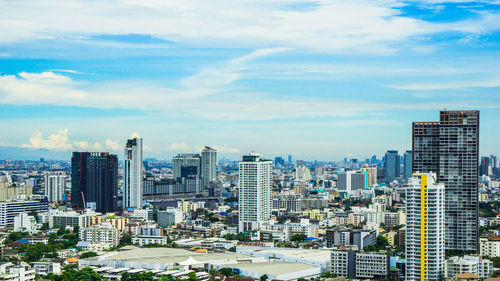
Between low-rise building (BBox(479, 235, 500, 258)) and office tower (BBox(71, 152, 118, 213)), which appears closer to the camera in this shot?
low-rise building (BBox(479, 235, 500, 258))

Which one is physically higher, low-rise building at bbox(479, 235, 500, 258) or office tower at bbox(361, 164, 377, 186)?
office tower at bbox(361, 164, 377, 186)

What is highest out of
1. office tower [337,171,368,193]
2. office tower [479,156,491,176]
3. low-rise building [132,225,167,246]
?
office tower [479,156,491,176]

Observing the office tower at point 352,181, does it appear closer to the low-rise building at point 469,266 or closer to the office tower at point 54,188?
the office tower at point 54,188

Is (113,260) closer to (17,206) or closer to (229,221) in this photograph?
(229,221)

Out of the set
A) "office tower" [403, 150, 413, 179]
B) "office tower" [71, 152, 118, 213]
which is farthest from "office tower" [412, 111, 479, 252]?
"office tower" [403, 150, 413, 179]

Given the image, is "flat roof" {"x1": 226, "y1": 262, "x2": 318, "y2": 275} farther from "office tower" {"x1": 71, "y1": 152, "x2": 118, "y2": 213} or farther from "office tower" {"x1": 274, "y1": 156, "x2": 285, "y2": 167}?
"office tower" {"x1": 274, "y1": 156, "x2": 285, "y2": 167}

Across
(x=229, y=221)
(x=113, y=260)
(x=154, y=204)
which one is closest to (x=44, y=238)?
(x=113, y=260)

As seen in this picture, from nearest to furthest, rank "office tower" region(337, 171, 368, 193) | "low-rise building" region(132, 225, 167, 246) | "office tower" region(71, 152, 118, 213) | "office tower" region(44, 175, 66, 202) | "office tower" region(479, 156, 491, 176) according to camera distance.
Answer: "low-rise building" region(132, 225, 167, 246), "office tower" region(71, 152, 118, 213), "office tower" region(44, 175, 66, 202), "office tower" region(337, 171, 368, 193), "office tower" region(479, 156, 491, 176)
